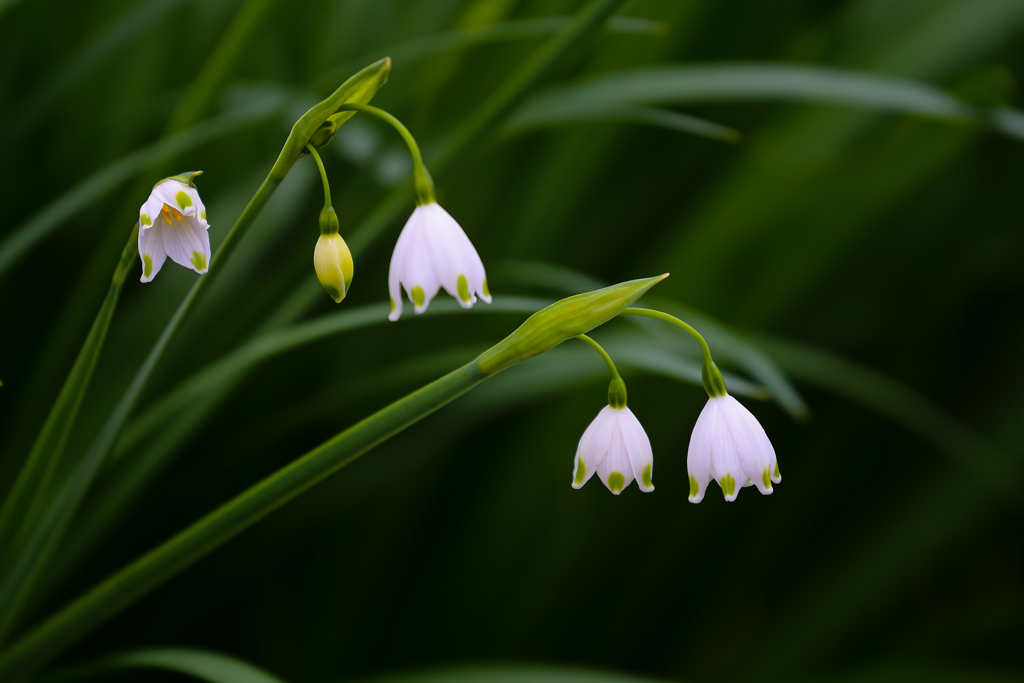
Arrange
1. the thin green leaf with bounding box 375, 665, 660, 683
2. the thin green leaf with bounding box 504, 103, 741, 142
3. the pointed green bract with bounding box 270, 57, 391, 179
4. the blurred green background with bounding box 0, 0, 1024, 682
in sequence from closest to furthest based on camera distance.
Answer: the pointed green bract with bounding box 270, 57, 391, 179
the thin green leaf with bounding box 375, 665, 660, 683
the thin green leaf with bounding box 504, 103, 741, 142
the blurred green background with bounding box 0, 0, 1024, 682

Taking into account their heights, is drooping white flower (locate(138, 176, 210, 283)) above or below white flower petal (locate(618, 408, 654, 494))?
above

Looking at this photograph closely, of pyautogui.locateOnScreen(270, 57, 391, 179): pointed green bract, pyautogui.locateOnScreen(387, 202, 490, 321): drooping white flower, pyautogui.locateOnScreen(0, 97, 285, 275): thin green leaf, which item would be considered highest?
pyautogui.locateOnScreen(0, 97, 285, 275): thin green leaf

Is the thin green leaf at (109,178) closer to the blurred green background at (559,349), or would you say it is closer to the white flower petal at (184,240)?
the blurred green background at (559,349)

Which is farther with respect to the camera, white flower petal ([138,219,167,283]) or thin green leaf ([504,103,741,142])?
thin green leaf ([504,103,741,142])

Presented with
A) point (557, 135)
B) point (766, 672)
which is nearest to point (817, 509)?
point (766, 672)

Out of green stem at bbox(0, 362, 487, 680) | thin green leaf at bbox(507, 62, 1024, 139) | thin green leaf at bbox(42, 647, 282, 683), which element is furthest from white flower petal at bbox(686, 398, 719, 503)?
thin green leaf at bbox(507, 62, 1024, 139)

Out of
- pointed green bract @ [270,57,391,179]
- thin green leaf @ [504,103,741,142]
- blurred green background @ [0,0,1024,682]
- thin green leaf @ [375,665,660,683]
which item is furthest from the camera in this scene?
blurred green background @ [0,0,1024,682]

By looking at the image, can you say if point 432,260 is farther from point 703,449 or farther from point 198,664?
point 198,664

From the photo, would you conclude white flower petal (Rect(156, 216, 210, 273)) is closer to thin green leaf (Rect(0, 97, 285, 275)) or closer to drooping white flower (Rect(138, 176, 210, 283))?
drooping white flower (Rect(138, 176, 210, 283))
